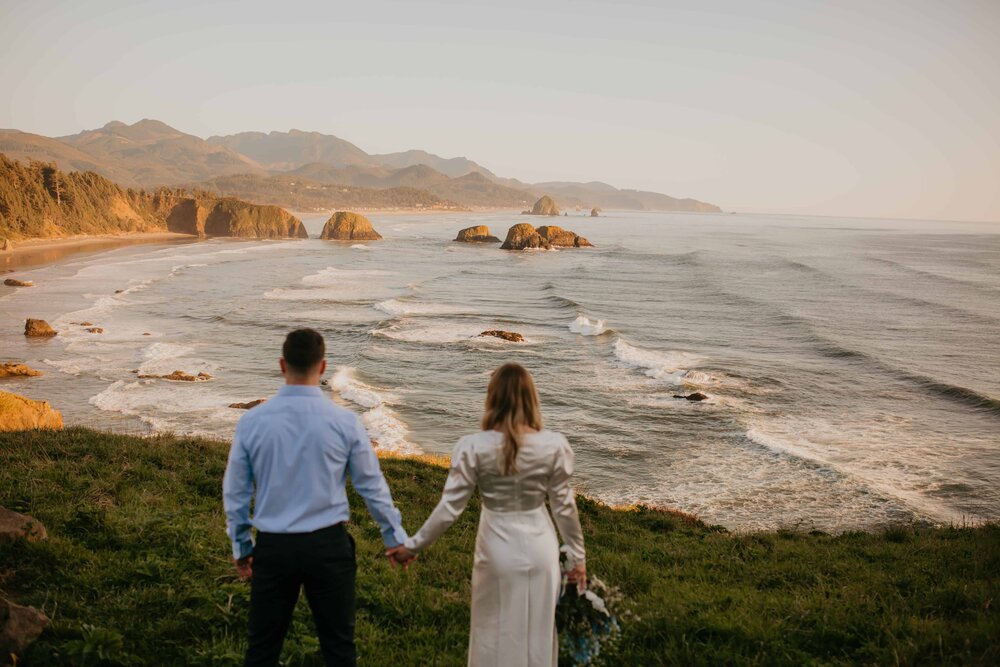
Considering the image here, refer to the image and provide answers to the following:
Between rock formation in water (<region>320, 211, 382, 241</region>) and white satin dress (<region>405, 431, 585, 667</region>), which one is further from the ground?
rock formation in water (<region>320, 211, 382, 241</region>)

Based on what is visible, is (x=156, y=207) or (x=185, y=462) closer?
(x=185, y=462)

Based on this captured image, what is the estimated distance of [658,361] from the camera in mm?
28781

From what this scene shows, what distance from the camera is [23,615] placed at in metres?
4.89

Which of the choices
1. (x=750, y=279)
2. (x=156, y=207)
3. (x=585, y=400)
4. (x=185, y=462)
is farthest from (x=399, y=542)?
(x=156, y=207)

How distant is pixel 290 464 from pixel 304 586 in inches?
27.2

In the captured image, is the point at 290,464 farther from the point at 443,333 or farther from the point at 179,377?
the point at 443,333

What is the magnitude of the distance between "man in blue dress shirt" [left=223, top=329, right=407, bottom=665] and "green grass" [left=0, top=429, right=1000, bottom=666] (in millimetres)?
1501

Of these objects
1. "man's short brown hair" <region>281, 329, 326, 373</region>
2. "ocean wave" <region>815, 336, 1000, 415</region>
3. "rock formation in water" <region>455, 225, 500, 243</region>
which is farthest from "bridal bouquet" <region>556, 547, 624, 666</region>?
"rock formation in water" <region>455, 225, 500, 243</region>

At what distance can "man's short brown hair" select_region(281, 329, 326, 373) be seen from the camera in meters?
3.81

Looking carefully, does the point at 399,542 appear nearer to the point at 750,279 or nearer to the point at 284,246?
the point at 750,279

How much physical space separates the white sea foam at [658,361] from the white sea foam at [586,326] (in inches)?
116

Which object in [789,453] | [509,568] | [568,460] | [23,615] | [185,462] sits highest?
[568,460]

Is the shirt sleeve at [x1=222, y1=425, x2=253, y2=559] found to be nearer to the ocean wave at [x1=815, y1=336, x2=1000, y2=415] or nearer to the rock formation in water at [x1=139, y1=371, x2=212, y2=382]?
the rock formation in water at [x1=139, y1=371, x2=212, y2=382]

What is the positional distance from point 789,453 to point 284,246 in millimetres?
86462
